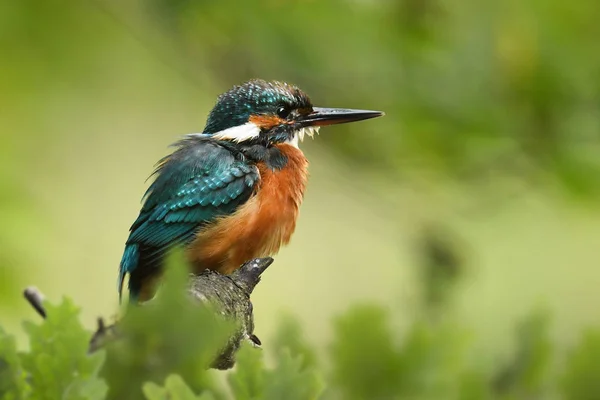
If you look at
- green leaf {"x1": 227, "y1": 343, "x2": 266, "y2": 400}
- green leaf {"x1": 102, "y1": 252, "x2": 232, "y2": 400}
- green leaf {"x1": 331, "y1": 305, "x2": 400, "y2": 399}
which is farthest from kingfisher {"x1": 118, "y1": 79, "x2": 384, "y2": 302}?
green leaf {"x1": 102, "y1": 252, "x2": 232, "y2": 400}

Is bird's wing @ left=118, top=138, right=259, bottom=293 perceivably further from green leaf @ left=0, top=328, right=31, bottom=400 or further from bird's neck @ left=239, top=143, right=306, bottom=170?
green leaf @ left=0, top=328, right=31, bottom=400

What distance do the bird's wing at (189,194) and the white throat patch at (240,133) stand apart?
4.4 inches

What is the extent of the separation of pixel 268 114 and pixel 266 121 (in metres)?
0.03

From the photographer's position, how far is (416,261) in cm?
347

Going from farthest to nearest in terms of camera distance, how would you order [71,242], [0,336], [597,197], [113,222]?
[113,222], [71,242], [597,197], [0,336]

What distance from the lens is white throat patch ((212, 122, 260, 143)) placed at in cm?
268

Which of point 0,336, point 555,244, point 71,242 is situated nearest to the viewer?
point 0,336

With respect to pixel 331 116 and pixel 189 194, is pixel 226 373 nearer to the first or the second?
pixel 189 194

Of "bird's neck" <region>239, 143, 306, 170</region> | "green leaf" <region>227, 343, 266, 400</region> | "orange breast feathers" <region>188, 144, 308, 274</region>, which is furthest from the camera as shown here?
"bird's neck" <region>239, 143, 306, 170</region>

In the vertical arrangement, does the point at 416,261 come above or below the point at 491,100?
below

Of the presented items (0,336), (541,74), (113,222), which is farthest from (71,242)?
(0,336)

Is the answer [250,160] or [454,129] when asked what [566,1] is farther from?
[250,160]

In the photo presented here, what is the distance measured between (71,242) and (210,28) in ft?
4.18

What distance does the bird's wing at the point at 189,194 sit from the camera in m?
2.25
